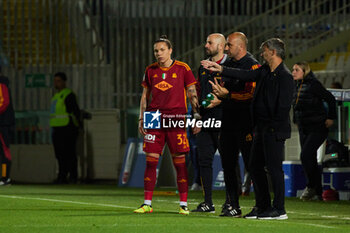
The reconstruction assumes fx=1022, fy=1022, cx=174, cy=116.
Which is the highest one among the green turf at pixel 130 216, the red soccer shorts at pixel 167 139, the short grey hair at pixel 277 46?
the short grey hair at pixel 277 46

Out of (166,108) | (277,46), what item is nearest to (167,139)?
(166,108)

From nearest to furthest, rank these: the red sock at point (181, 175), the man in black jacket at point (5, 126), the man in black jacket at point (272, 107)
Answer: the man in black jacket at point (272, 107) → the red sock at point (181, 175) → the man in black jacket at point (5, 126)

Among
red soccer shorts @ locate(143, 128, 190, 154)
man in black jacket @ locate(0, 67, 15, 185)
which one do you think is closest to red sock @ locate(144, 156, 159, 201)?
red soccer shorts @ locate(143, 128, 190, 154)

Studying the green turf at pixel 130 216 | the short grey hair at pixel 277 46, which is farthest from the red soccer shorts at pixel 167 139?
the short grey hair at pixel 277 46

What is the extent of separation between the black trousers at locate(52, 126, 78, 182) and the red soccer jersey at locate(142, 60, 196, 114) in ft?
27.9

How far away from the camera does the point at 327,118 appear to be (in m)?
13.2

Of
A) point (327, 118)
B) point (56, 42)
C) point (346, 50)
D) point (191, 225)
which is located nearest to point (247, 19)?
point (346, 50)

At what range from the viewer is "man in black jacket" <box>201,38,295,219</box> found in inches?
368

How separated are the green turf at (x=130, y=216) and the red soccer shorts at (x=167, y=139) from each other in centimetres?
64

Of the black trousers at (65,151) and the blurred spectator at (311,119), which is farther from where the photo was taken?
the black trousers at (65,151)

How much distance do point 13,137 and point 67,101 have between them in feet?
7.00

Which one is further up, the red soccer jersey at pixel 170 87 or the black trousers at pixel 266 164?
the red soccer jersey at pixel 170 87

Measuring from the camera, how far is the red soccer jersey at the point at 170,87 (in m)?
10.0

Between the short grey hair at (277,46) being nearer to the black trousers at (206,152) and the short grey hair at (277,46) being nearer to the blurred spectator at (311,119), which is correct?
the black trousers at (206,152)
